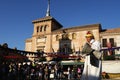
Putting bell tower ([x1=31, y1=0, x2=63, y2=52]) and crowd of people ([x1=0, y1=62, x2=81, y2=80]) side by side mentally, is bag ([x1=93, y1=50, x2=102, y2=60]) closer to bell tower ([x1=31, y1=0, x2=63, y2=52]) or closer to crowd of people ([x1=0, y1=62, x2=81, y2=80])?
crowd of people ([x1=0, y1=62, x2=81, y2=80])

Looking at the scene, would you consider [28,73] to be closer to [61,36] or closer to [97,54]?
[97,54]

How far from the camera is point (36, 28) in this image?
50469mm

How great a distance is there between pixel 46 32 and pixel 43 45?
102 inches

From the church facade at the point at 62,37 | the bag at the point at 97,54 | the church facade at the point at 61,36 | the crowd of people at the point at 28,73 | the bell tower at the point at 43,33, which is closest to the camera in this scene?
the bag at the point at 97,54

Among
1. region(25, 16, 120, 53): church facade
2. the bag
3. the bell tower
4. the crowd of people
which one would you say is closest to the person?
the bag

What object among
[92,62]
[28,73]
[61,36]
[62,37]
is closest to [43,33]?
[61,36]

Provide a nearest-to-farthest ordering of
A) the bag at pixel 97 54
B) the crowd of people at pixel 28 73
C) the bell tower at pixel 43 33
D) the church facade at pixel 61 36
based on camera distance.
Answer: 1. the bag at pixel 97 54
2. the crowd of people at pixel 28 73
3. the church facade at pixel 61 36
4. the bell tower at pixel 43 33

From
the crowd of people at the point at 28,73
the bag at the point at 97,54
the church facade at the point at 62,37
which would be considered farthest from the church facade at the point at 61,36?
the bag at the point at 97,54

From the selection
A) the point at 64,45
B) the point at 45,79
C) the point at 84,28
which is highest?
the point at 84,28

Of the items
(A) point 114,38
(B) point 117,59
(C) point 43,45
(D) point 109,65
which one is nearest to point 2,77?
(D) point 109,65

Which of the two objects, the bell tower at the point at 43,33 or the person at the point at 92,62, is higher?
the bell tower at the point at 43,33

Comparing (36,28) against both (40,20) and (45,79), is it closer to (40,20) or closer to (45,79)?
(40,20)

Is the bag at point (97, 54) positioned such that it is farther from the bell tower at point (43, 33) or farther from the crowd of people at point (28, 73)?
the bell tower at point (43, 33)

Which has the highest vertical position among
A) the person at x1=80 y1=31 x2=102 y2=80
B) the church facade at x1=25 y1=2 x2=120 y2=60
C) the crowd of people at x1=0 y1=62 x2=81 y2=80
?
the church facade at x1=25 y1=2 x2=120 y2=60
